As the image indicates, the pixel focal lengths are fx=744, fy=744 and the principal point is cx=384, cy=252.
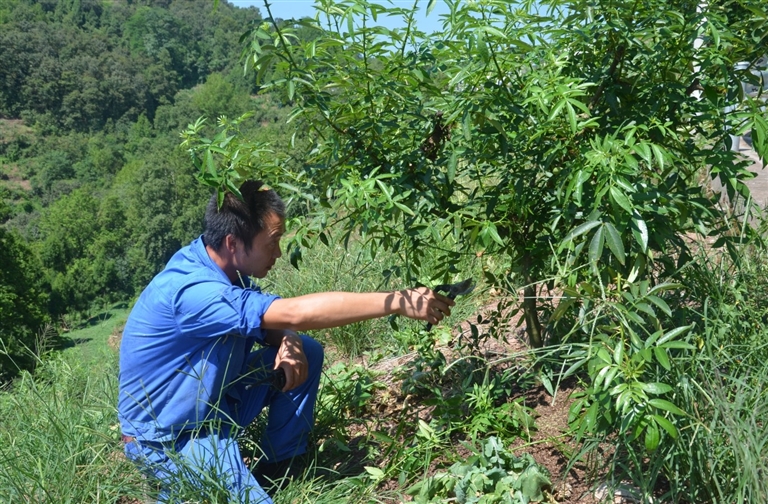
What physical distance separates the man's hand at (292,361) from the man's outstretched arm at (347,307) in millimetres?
483

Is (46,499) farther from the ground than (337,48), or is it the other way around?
(337,48)

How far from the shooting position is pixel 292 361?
9.87 ft

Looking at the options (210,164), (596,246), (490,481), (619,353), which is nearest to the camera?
(619,353)

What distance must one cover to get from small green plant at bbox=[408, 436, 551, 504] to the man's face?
1009mm

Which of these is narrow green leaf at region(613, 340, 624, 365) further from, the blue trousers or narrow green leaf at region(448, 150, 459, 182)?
the blue trousers

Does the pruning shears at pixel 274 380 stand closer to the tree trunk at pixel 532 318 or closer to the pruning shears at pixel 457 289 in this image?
the pruning shears at pixel 457 289

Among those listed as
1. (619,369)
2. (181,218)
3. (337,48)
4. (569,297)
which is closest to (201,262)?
(337,48)

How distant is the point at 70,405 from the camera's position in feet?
9.90

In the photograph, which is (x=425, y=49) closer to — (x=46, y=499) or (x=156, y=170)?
(x=46, y=499)

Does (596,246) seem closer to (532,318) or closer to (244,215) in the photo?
(532,318)

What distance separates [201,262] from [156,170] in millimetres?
68650

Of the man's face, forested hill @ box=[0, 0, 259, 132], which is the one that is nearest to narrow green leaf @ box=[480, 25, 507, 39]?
the man's face

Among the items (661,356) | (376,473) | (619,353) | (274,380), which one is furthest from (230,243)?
(661,356)

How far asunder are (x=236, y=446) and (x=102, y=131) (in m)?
109
